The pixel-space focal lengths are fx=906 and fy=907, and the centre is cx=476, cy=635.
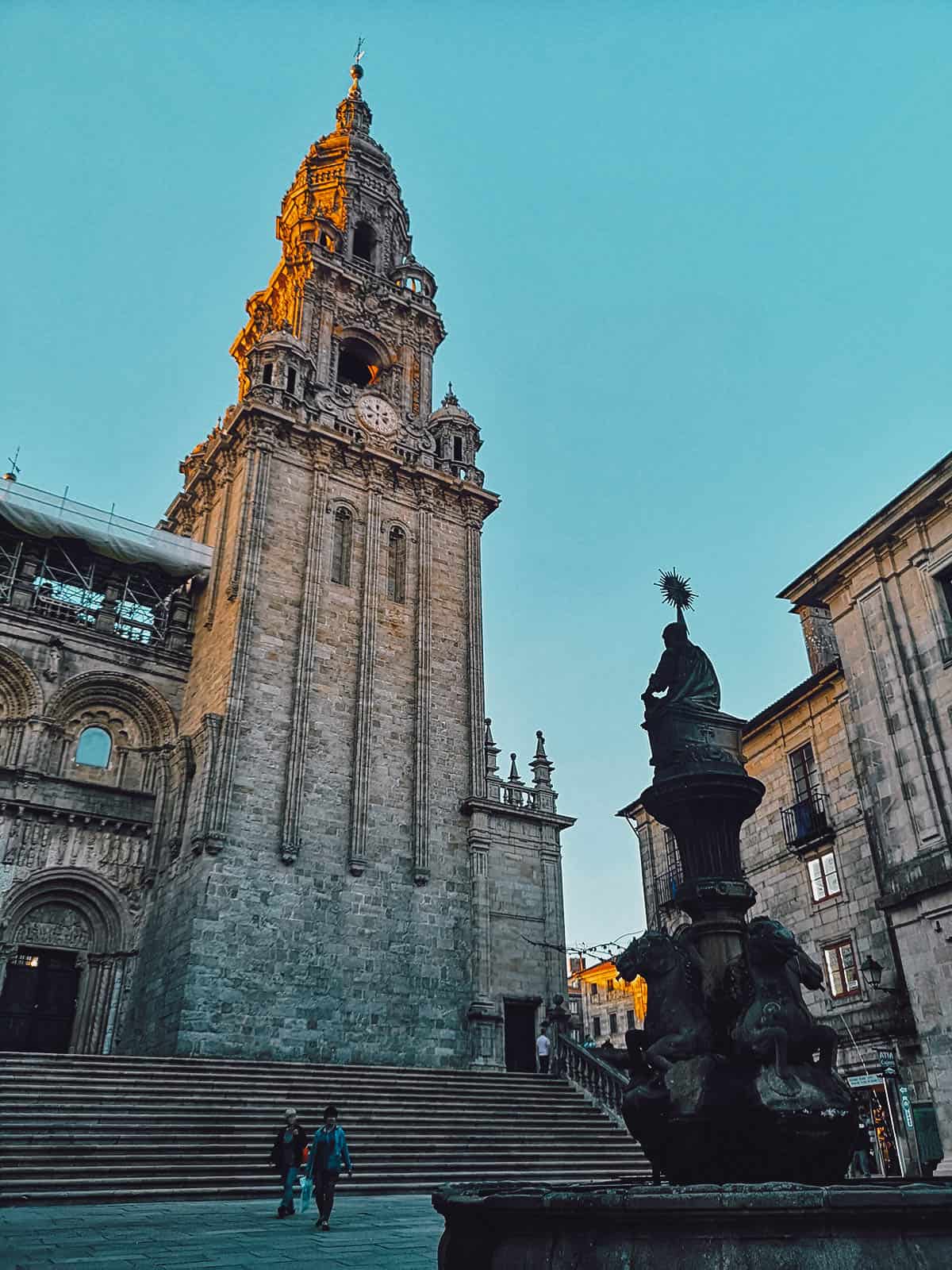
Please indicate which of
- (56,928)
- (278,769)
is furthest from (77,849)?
(278,769)

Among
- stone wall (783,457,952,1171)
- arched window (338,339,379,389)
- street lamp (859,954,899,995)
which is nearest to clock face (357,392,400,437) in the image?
arched window (338,339,379,389)

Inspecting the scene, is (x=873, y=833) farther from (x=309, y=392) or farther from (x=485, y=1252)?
(x=309, y=392)

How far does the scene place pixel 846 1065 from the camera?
20359 millimetres

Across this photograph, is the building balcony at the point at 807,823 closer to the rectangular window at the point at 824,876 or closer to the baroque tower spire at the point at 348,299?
the rectangular window at the point at 824,876

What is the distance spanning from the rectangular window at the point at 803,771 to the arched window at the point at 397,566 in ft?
42.9

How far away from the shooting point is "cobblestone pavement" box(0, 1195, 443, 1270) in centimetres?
765

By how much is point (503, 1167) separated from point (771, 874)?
11897mm

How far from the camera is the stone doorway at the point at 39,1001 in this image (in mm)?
22344

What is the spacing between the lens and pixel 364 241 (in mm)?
40719

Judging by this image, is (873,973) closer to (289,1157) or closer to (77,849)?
(289,1157)

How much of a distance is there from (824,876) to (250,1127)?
1466 centimetres

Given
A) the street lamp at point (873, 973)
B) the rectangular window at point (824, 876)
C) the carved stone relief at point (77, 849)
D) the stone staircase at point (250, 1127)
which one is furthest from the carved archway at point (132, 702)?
the street lamp at point (873, 973)

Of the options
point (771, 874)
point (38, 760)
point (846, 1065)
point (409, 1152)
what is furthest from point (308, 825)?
point (846, 1065)

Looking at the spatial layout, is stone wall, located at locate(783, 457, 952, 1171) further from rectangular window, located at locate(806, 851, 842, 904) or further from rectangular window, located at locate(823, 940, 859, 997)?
rectangular window, located at locate(806, 851, 842, 904)
